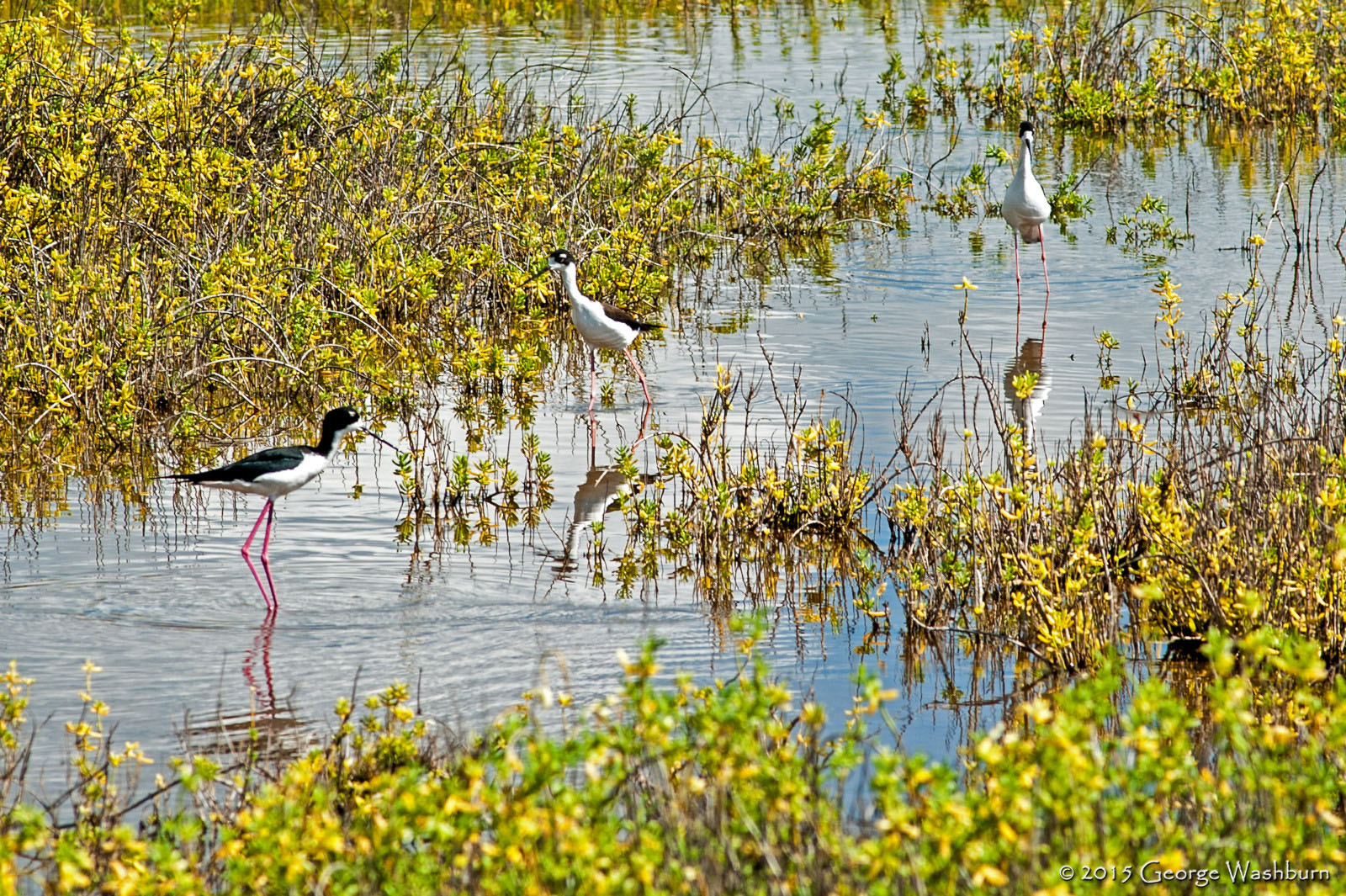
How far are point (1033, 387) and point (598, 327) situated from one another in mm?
2621

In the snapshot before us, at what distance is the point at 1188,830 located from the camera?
3.31 m

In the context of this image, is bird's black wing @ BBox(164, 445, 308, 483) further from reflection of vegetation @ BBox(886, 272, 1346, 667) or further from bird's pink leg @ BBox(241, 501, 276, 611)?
reflection of vegetation @ BBox(886, 272, 1346, 667)

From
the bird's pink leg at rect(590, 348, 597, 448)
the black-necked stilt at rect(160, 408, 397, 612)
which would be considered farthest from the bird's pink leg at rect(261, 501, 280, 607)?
the bird's pink leg at rect(590, 348, 597, 448)

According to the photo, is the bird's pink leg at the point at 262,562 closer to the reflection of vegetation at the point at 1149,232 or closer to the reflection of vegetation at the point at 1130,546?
the reflection of vegetation at the point at 1130,546

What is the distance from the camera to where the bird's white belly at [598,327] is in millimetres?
8984

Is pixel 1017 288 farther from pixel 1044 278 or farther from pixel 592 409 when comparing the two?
pixel 592 409

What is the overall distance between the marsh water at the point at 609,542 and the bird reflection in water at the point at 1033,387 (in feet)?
0.11

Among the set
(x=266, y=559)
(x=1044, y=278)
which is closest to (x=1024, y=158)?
(x=1044, y=278)

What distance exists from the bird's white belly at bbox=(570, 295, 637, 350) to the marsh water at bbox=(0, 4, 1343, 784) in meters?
0.34

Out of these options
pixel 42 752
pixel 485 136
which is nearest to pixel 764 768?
pixel 42 752

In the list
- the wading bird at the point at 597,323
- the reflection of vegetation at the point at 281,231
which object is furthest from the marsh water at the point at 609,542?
the reflection of vegetation at the point at 281,231

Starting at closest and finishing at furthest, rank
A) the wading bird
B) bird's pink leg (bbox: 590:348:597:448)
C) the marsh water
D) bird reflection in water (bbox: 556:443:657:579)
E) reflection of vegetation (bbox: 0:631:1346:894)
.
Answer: reflection of vegetation (bbox: 0:631:1346:894) < the marsh water < bird reflection in water (bbox: 556:443:657:579) < bird's pink leg (bbox: 590:348:597:448) < the wading bird

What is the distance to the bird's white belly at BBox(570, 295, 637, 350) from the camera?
8.98 meters

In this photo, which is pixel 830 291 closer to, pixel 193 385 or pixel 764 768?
pixel 193 385
